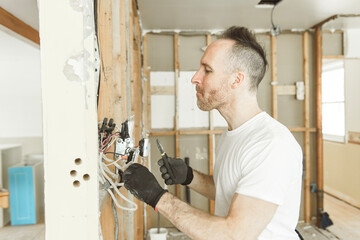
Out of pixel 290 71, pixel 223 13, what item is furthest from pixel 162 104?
pixel 290 71

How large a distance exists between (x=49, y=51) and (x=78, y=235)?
37 cm

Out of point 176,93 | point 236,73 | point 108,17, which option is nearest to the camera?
point 108,17

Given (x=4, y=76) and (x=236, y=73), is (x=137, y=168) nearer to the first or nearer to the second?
(x=236, y=73)

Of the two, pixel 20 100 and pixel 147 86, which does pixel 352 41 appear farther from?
pixel 20 100

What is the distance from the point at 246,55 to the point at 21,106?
17.3ft

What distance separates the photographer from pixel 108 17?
1.21 metres

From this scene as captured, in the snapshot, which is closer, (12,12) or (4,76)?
(12,12)

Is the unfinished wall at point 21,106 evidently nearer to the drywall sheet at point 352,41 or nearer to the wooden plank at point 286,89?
the wooden plank at point 286,89

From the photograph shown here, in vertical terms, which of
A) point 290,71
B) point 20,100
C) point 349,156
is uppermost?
point 290,71

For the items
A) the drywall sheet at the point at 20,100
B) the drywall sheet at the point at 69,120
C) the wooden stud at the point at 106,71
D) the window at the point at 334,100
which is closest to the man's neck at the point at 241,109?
the wooden stud at the point at 106,71

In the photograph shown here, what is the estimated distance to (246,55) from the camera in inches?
54.2

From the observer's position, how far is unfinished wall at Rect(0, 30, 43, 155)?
5199mm

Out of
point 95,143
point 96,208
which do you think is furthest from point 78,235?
point 95,143

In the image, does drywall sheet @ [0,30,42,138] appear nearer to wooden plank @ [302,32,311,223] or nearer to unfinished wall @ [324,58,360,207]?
wooden plank @ [302,32,311,223]
